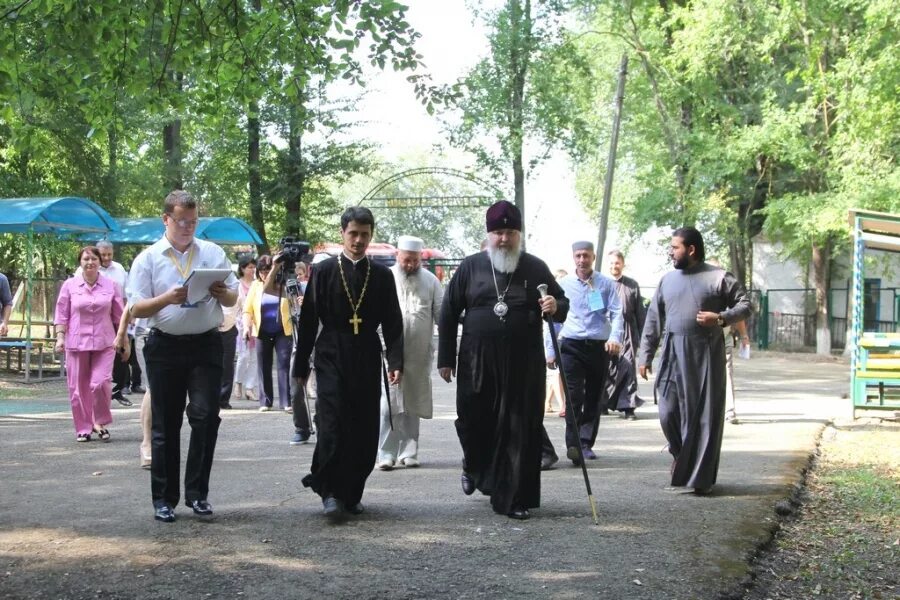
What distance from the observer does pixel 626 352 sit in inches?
578

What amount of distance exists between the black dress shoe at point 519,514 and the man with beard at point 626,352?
6744 millimetres

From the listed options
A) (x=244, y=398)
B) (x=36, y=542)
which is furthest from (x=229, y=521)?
(x=244, y=398)

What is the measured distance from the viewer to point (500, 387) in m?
7.75

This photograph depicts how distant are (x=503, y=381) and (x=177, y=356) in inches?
83.5

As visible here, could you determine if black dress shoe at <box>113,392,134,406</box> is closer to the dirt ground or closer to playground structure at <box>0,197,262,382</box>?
playground structure at <box>0,197,262,382</box>

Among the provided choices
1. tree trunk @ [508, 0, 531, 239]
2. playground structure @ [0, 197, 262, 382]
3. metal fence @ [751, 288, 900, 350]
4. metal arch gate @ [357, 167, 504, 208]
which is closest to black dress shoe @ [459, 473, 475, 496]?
playground structure @ [0, 197, 262, 382]

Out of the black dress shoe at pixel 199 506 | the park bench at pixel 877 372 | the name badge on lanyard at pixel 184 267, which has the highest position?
the name badge on lanyard at pixel 184 267

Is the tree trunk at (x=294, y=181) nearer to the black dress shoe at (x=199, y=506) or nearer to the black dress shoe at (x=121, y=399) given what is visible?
the black dress shoe at (x=121, y=399)

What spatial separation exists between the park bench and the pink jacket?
8.83 metres

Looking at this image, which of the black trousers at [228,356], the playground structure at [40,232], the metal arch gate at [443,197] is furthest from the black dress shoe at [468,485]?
the metal arch gate at [443,197]

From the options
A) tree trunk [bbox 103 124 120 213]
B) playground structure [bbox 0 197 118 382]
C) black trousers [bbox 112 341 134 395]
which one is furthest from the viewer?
tree trunk [bbox 103 124 120 213]

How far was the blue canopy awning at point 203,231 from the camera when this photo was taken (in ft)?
85.0

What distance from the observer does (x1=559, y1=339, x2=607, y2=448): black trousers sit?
34.0ft

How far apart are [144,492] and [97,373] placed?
138 inches
